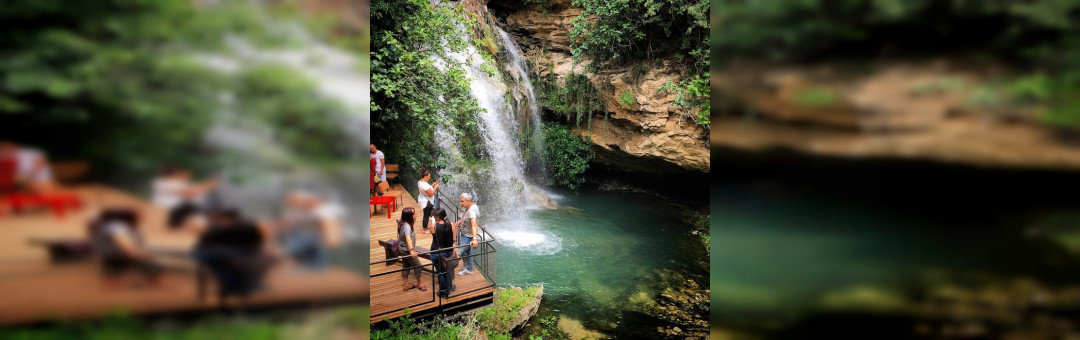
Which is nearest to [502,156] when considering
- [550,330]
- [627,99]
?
[627,99]

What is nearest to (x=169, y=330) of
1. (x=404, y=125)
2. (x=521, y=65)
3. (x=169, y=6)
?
(x=169, y=6)

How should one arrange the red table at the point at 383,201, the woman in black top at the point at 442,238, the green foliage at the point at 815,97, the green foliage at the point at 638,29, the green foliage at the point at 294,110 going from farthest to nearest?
the green foliage at the point at 638,29, the red table at the point at 383,201, the woman in black top at the point at 442,238, the green foliage at the point at 294,110, the green foliage at the point at 815,97

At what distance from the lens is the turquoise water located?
9812mm

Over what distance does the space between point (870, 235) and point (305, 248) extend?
1.60 m

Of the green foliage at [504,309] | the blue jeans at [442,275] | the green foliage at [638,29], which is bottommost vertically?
the green foliage at [504,309]

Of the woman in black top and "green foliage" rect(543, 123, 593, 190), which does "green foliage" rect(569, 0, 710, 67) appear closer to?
"green foliage" rect(543, 123, 593, 190)

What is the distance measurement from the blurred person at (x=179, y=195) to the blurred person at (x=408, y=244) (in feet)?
15.5

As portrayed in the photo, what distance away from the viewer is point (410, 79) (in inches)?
352

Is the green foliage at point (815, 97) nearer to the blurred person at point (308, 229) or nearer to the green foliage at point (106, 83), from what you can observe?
the blurred person at point (308, 229)

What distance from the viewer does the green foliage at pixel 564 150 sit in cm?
1759

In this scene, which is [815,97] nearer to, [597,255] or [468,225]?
[468,225]

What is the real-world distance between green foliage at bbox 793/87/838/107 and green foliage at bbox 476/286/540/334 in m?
7.36

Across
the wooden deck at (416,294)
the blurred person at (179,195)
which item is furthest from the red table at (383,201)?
the blurred person at (179,195)

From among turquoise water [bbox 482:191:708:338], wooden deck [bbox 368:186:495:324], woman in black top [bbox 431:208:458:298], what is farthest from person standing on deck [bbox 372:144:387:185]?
turquoise water [bbox 482:191:708:338]
